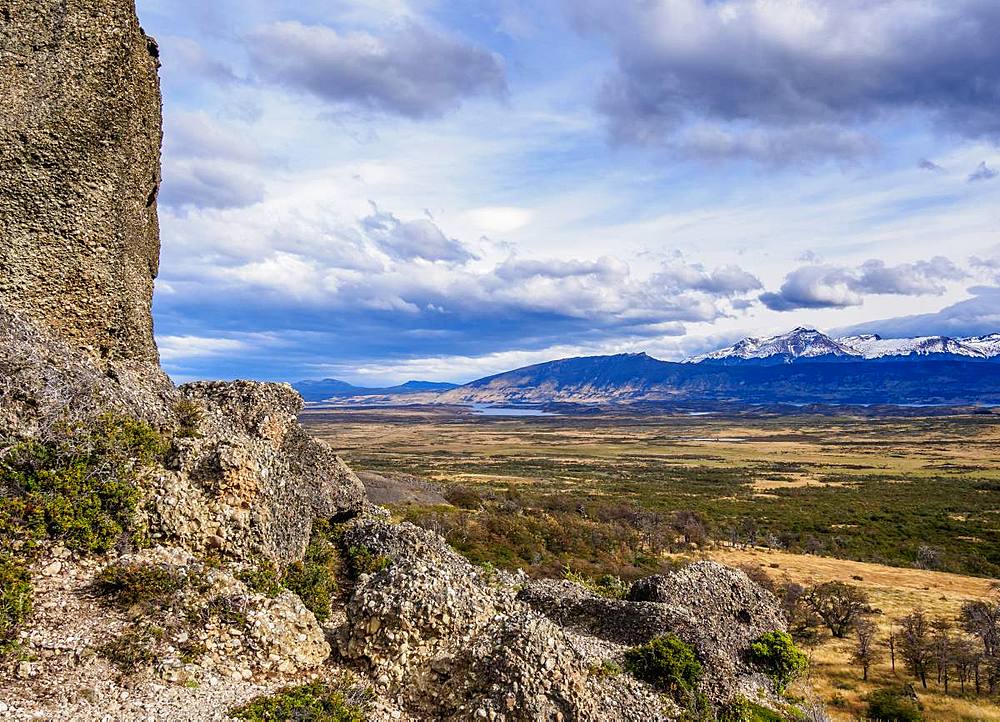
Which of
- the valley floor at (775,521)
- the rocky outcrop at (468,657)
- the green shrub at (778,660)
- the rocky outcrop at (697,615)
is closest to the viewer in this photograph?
the rocky outcrop at (468,657)

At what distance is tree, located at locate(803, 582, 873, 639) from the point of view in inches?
1241

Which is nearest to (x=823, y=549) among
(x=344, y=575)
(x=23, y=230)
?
(x=344, y=575)

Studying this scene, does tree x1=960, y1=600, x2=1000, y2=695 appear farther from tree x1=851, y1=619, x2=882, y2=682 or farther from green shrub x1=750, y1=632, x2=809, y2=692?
green shrub x1=750, y1=632, x2=809, y2=692

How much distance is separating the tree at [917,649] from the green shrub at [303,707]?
24737mm

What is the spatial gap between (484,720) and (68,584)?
7.64 meters

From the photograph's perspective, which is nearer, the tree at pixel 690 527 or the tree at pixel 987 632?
the tree at pixel 987 632

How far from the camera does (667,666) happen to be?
13641 mm

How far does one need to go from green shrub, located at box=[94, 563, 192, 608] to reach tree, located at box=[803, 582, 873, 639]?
107 ft

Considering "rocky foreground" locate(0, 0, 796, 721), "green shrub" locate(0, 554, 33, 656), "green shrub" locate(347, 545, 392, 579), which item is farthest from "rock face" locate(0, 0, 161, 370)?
"green shrub" locate(347, 545, 392, 579)

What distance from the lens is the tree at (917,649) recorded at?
25203 millimetres

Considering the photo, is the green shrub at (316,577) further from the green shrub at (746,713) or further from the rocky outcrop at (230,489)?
the green shrub at (746,713)

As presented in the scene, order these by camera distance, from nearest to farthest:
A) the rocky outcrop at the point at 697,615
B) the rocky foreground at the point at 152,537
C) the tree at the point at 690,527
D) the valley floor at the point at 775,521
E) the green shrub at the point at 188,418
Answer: the rocky foreground at the point at 152,537
the green shrub at the point at 188,418
the rocky outcrop at the point at 697,615
the valley floor at the point at 775,521
the tree at the point at 690,527

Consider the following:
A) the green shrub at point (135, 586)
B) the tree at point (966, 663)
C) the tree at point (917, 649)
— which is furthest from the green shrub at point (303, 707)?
the tree at point (966, 663)

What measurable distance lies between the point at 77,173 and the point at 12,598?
32.6 feet
